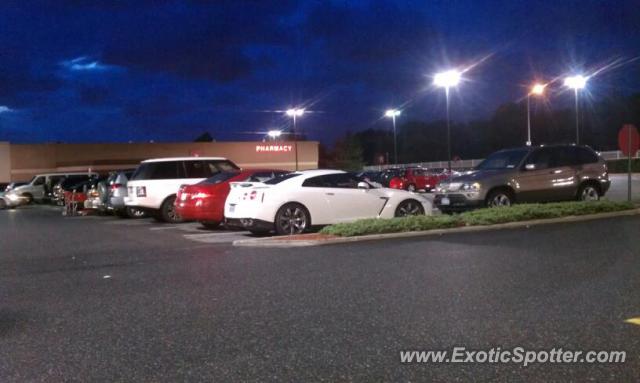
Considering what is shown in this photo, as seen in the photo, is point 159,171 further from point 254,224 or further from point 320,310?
point 320,310

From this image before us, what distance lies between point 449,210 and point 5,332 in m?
11.9

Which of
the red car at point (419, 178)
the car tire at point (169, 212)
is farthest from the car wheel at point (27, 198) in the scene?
the red car at point (419, 178)

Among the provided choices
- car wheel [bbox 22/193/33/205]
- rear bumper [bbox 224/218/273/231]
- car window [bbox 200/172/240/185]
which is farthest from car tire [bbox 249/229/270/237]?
car wheel [bbox 22/193/33/205]

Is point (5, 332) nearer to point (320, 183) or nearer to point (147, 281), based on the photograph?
point (147, 281)

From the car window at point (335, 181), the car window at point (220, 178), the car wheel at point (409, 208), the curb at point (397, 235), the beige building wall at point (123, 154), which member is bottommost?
the curb at point (397, 235)

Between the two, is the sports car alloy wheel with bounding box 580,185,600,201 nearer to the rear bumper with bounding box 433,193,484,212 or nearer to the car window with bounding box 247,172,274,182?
the rear bumper with bounding box 433,193,484,212

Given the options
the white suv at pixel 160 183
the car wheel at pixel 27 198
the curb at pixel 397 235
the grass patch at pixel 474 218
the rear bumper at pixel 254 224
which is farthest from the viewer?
the car wheel at pixel 27 198

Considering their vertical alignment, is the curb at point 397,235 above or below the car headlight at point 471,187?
below

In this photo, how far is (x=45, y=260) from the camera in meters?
11.2

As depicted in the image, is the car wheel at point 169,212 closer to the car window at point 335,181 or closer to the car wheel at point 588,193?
the car window at point 335,181

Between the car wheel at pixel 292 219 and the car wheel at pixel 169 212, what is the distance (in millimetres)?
Answer: 6238

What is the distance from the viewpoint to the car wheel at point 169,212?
18.7 metres

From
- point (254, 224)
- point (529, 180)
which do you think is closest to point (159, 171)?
point (254, 224)

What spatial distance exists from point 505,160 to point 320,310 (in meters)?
11.1
